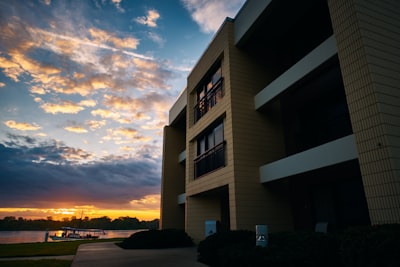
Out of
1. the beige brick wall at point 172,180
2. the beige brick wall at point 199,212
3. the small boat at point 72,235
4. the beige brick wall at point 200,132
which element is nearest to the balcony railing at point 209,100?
the beige brick wall at point 200,132

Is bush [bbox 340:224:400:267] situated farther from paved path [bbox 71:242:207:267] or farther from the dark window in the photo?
the dark window

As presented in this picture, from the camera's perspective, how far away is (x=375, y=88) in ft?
19.6

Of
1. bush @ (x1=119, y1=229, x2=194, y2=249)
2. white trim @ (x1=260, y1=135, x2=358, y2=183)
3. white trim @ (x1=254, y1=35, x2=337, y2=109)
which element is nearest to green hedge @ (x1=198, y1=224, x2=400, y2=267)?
white trim @ (x1=260, y1=135, x2=358, y2=183)

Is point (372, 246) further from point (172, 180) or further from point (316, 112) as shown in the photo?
point (172, 180)

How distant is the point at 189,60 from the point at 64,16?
7814 millimetres

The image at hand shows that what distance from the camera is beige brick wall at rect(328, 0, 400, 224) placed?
545cm

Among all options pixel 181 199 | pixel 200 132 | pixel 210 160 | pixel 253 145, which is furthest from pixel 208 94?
pixel 181 199

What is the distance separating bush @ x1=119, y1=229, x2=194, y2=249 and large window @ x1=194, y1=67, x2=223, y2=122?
6.99 meters

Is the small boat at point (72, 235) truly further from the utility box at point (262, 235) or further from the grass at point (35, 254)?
the utility box at point (262, 235)

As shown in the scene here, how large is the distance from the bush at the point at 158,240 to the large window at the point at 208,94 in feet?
22.9

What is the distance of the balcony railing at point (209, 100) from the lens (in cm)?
1366

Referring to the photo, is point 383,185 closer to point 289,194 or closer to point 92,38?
point 289,194

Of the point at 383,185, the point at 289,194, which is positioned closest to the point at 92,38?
the point at 289,194

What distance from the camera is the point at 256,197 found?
10.7m
